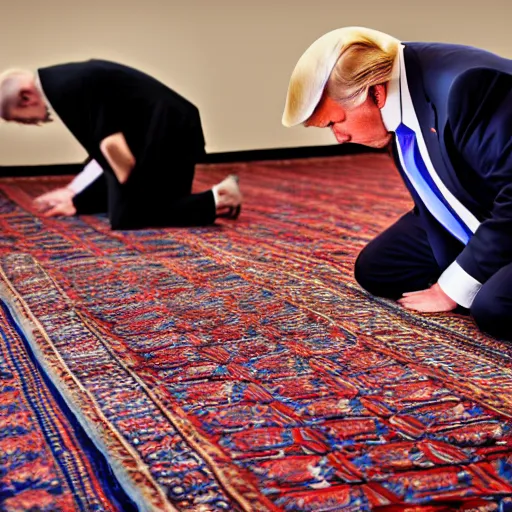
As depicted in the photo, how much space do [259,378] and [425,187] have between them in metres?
0.70

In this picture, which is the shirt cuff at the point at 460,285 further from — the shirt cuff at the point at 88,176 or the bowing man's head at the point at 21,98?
the shirt cuff at the point at 88,176

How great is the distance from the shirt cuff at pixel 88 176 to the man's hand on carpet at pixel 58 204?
6cm

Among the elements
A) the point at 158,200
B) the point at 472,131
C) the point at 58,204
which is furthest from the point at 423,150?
the point at 58,204

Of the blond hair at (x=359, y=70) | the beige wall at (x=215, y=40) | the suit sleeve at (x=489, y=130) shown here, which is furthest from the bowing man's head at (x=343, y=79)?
the beige wall at (x=215, y=40)

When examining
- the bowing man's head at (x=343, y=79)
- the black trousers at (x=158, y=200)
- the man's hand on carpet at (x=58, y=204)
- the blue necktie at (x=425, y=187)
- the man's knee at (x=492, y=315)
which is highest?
the bowing man's head at (x=343, y=79)

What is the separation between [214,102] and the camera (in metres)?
7.00

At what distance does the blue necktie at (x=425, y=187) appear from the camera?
7.09 ft

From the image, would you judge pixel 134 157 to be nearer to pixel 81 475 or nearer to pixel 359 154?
pixel 81 475

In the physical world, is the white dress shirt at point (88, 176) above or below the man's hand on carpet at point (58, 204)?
above

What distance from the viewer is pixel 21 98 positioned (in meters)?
3.65

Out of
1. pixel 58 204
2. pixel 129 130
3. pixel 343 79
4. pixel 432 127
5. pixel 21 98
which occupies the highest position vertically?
pixel 343 79

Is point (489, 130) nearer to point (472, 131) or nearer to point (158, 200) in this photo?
point (472, 131)

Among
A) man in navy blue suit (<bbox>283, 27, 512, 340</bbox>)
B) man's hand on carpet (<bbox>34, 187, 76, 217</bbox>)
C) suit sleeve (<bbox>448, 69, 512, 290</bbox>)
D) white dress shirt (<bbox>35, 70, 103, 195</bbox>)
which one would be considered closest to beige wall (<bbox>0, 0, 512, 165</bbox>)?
man's hand on carpet (<bbox>34, 187, 76, 217</bbox>)

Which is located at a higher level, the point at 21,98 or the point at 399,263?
the point at 21,98
